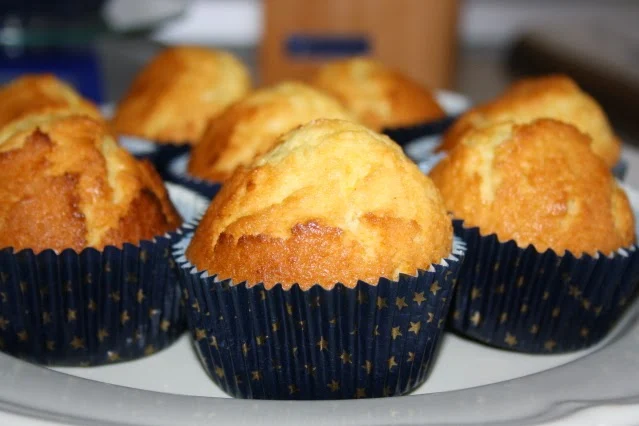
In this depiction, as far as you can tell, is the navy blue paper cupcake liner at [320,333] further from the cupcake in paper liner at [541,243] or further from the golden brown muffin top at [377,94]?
the golden brown muffin top at [377,94]

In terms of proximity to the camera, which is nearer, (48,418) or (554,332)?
(48,418)

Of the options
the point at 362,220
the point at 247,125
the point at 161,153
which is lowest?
the point at 161,153

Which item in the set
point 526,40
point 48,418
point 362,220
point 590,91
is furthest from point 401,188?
point 526,40

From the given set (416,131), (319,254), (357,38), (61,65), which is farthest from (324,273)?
(357,38)

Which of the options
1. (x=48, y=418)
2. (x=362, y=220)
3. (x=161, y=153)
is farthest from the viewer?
(x=161, y=153)

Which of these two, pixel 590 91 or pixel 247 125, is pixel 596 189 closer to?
pixel 247 125

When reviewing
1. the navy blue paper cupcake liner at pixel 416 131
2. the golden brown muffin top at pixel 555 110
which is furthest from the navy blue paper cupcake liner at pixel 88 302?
the navy blue paper cupcake liner at pixel 416 131

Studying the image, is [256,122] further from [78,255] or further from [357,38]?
[357,38]
